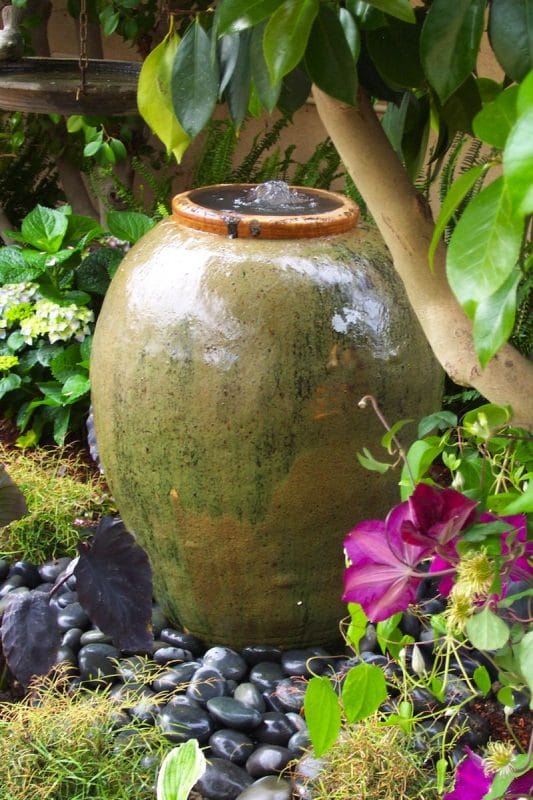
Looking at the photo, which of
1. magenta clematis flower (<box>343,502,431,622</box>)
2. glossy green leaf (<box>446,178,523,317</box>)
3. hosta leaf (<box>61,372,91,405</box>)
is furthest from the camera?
hosta leaf (<box>61,372,91,405</box>)

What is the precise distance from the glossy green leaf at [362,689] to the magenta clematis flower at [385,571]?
0.89 feet

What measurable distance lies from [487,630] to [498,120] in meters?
0.51

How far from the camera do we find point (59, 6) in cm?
545

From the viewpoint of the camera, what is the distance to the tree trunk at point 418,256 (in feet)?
3.04

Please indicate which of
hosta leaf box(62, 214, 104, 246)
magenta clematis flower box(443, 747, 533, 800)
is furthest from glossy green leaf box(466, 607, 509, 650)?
hosta leaf box(62, 214, 104, 246)

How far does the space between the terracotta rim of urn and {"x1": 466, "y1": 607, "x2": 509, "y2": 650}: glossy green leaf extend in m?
1.32

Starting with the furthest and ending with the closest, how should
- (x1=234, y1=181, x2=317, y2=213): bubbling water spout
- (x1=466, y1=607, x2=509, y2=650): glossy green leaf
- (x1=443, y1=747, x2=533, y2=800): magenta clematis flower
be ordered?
1. (x1=234, y1=181, x2=317, y2=213): bubbling water spout
2. (x1=443, y1=747, x2=533, y2=800): magenta clematis flower
3. (x1=466, y1=607, x2=509, y2=650): glossy green leaf

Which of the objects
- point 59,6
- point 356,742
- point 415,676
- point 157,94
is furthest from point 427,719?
point 59,6

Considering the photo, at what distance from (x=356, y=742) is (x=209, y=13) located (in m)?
1.35

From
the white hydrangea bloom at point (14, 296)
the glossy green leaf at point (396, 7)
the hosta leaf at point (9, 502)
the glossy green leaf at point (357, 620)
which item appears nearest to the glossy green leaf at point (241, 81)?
the glossy green leaf at point (396, 7)

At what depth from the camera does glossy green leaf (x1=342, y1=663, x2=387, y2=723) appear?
4.25 ft

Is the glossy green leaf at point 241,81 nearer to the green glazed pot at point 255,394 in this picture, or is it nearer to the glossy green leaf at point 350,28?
the glossy green leaf at point 350,28

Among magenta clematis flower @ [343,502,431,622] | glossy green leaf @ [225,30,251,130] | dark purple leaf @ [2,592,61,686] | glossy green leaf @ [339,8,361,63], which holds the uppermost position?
glossy green leaf @ [339,8,361,63]

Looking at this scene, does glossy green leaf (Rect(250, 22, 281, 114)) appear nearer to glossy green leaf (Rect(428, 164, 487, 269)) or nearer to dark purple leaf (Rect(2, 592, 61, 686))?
glossy green leaf (Rect(428, 164, 487, 269))
